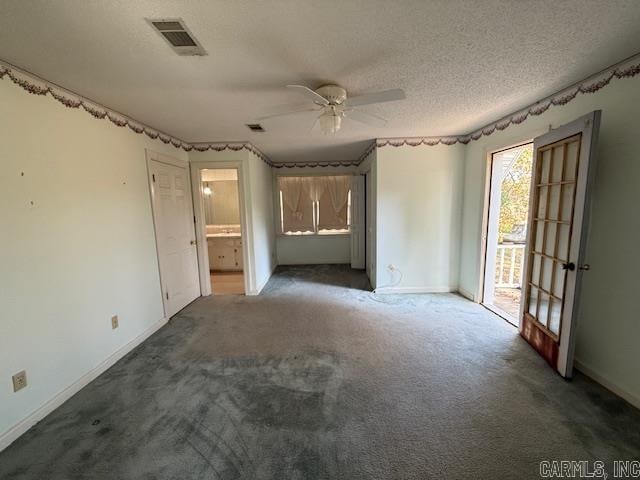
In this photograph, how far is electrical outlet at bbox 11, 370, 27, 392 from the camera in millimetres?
1655

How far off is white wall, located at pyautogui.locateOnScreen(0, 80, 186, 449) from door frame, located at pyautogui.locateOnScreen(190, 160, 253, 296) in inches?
42.3

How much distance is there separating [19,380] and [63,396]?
0.36 m

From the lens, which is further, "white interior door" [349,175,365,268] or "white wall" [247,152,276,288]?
"white interior door" [349,175,365,268]

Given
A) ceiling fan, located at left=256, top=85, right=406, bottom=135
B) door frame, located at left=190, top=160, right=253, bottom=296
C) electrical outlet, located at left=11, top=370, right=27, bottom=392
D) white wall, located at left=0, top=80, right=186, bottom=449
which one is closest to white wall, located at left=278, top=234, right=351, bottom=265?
door frame, located at left=190, top=160, right=253, bottom=296

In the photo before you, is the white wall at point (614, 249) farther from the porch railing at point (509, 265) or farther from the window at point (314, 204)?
the window at point (314, 204)

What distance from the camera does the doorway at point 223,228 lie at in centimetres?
535

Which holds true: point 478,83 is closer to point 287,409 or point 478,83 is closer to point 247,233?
point 287,409

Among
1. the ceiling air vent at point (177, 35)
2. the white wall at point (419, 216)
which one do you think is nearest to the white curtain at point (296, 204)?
the white wall at point (419, 216)

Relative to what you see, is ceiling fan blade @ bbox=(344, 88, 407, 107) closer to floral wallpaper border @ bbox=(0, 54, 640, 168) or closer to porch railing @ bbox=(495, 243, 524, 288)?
floral wallpaper border @ bbox=(0, 54, 640, 168)

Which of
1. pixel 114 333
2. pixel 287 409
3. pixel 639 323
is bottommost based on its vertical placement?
pixel 287 409

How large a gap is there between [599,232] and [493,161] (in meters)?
1.54

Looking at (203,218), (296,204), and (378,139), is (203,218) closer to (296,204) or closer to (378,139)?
(296,204)

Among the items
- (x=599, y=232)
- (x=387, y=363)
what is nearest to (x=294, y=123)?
(x=387, y=363)

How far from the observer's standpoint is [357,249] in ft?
18.2
